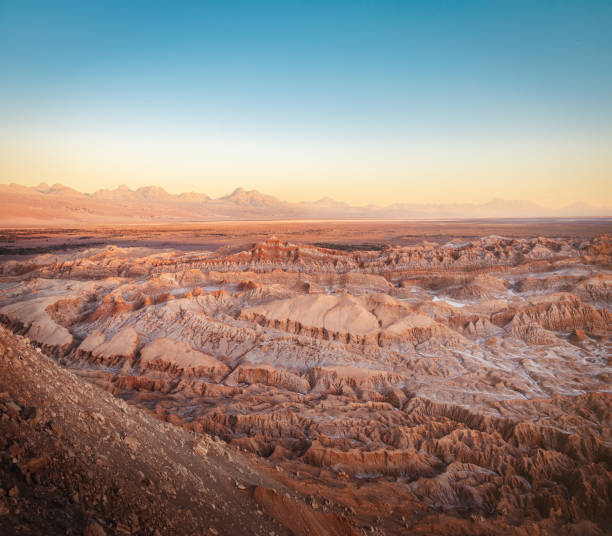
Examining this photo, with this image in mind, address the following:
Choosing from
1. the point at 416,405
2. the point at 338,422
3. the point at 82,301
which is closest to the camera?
the point at 338,422

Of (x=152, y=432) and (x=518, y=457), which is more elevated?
(x=152, y=432)

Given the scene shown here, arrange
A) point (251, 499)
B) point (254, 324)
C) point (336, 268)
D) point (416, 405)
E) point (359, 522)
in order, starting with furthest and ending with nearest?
point (336, 268) → point (254, 324) → point (416, 405) → point (359, 522) → point (251, 499)

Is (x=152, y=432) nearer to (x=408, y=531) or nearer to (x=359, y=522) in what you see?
(x=359, y=522)

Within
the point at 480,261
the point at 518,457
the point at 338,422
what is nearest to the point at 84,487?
the point at 338,422

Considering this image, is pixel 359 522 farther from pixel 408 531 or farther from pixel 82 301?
pixel 82 301

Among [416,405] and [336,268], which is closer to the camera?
[416,405]

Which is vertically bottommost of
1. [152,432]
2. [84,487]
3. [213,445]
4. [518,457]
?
[518,457]
